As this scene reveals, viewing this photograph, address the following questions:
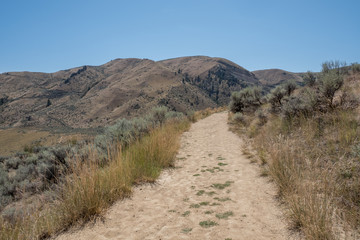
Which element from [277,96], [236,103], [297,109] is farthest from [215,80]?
[297,109]

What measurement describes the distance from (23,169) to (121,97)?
6316 centimetres

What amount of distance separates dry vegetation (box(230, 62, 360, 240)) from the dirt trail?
0.37m

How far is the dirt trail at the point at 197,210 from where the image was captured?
2627 mm

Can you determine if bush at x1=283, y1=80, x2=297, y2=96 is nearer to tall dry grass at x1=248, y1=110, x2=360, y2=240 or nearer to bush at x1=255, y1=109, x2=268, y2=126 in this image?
bush at x1=255, y1=109, x2=268, y2=126

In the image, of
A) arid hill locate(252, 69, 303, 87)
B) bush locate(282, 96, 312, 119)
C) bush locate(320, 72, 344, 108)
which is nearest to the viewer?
bush locate(320, 72, 344, 108)

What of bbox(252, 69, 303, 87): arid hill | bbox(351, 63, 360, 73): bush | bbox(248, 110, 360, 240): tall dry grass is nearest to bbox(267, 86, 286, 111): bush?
bbox(351, 63, 360, 73): bush

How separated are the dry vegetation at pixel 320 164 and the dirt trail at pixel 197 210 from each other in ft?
1.21

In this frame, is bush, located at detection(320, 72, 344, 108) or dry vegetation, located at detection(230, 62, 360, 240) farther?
bush, located at detection(320, 72, 344, 108)

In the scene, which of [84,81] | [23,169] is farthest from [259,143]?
[84,81]

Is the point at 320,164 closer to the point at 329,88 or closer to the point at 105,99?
the point at 329,88

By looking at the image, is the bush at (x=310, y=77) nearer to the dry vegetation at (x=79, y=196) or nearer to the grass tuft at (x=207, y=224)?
the dry vegetation at (x=79, y=196)

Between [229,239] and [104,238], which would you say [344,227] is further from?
[104,238]

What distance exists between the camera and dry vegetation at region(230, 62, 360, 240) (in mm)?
2268

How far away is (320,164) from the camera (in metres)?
3.91
